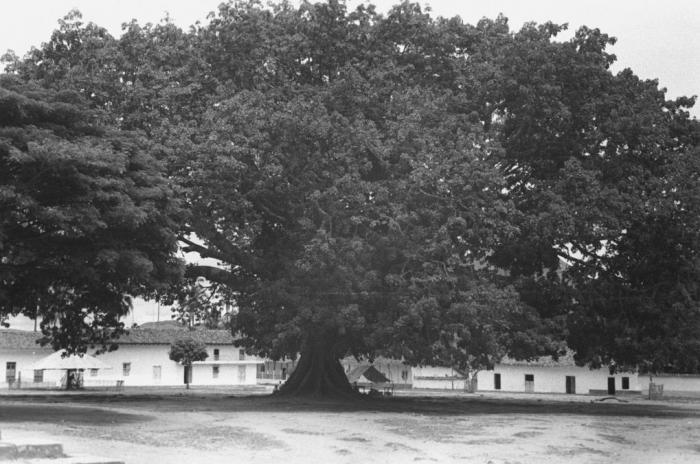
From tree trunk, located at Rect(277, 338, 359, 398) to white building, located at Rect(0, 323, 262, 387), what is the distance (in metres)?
26.8

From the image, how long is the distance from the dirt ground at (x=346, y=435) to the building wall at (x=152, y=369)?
43.6 meters

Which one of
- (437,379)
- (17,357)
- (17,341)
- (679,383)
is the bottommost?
(437,379)

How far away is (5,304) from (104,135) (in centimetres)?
488

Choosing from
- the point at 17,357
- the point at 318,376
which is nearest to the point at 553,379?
the point at 318,376

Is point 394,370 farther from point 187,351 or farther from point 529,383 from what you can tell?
point 187,351

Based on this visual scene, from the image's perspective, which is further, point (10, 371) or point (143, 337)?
point (143, 337)

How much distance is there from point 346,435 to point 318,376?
16.0 metres

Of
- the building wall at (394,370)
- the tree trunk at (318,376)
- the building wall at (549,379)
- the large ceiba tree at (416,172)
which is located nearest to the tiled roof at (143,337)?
the building wall at (394,370)

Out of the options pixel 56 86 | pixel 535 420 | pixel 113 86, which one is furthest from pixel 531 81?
pixel 56 86

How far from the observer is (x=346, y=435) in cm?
1916

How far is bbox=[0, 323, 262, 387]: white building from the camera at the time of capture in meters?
64.8

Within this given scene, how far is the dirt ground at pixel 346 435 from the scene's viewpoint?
51.8 feet

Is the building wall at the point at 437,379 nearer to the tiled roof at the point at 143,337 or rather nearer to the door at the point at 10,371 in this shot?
the tiled roof at the point at 143,337

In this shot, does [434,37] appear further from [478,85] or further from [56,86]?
[56,86]
